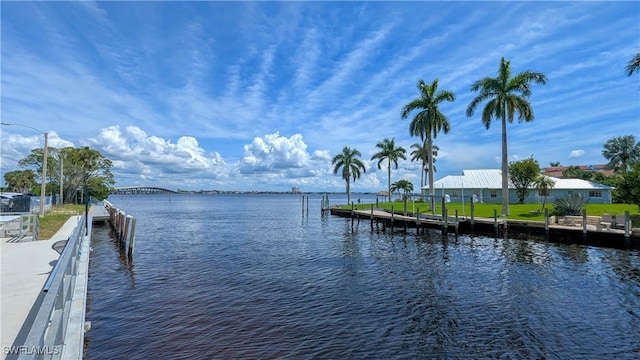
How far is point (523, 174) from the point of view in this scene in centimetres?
5244

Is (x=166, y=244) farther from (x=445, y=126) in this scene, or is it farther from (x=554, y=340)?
(x=445, y=126)

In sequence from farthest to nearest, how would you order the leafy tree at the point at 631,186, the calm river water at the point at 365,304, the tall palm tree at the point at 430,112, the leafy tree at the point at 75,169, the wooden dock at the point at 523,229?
the leafy tree at the point at 75,169, the tall palm tree at the point at 430,112, the leafy tree at the point at 631,186, the wooden dock at the point at 523,229, the calm river water at the point at 365,304

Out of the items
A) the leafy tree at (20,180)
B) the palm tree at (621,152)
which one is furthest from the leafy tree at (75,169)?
the palm tree at (621,152)

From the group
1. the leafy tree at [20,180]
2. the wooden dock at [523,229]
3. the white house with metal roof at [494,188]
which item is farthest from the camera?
the leafy tree at [20,180]

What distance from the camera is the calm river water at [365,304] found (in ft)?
29.1

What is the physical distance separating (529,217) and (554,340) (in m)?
27.0

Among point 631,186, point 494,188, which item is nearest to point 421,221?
point 631,186

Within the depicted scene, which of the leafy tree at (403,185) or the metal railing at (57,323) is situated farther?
the leafy tree at (403,185)

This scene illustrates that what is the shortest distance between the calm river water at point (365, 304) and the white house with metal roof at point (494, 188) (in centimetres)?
3253

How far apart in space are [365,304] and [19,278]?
989 centimetres

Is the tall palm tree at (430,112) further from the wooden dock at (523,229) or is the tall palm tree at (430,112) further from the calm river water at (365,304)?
the calm river water at (365,304)

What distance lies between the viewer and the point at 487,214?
37.2 meters

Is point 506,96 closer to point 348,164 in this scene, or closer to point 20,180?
point 348,164

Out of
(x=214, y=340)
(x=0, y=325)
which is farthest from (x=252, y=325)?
(x=0, y=325)
